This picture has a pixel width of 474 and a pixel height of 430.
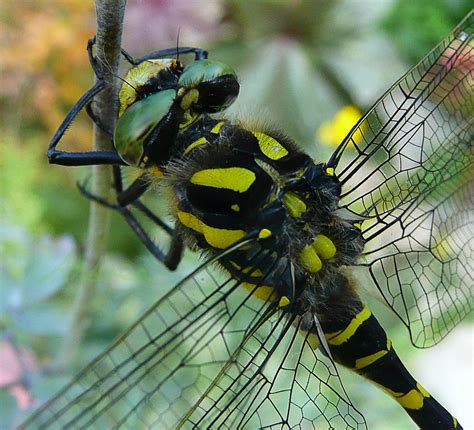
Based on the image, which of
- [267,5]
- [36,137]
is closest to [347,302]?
[36,137]

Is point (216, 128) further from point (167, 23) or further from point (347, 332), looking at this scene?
point (167, 23)

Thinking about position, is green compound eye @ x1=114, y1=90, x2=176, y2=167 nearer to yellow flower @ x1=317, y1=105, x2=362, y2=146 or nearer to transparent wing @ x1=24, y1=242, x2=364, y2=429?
transparent wing @ x1=24, y1=242, x2=364, y2=429

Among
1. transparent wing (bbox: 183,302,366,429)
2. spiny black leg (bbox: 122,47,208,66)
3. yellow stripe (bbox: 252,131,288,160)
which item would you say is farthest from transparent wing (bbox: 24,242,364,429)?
spiny black leg (bbox: 122,47,208,66)

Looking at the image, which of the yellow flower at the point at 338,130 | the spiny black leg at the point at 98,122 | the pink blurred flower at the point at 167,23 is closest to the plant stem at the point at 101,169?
the spiny black leg at the point at 98,122

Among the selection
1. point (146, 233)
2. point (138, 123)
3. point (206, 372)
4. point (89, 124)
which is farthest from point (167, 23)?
point (138, 123)

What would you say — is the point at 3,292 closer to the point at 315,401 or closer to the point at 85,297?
the point at 85,297
